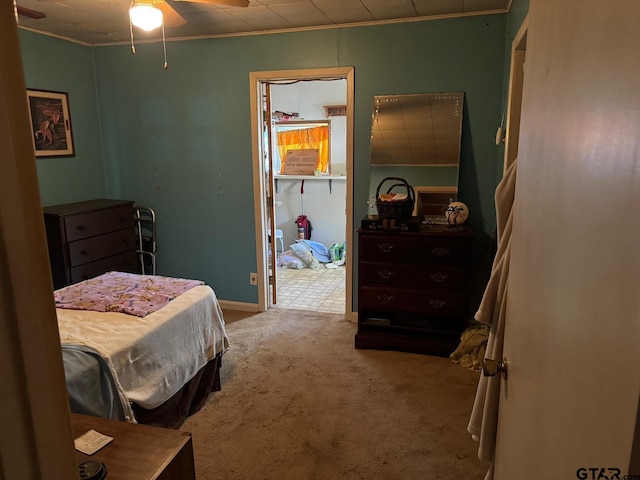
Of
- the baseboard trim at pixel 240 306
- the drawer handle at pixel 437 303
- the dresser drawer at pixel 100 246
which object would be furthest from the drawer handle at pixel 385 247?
the dresser drawer at pixel 100 246

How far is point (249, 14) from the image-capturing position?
306cm

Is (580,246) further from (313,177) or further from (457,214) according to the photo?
(313,177)

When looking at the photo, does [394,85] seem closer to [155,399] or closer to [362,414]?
[362,414]

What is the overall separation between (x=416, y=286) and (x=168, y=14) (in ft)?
7.61

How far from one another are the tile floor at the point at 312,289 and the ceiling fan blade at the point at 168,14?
254 centimetres

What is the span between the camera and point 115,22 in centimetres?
324

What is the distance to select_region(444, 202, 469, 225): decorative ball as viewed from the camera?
3113mm

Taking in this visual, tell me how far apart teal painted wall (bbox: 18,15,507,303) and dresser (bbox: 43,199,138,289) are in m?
0.32

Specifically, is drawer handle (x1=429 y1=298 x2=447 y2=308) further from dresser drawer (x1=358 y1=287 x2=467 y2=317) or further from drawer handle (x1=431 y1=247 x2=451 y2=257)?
drawer handle (x1=431 y1=247 x2=451 y2=257)

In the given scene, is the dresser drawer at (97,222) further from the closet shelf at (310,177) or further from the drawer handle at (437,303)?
the drawer handle at (437,303)

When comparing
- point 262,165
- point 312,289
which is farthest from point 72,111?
point 312,289

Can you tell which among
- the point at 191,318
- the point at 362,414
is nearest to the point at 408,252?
the point at 362,414

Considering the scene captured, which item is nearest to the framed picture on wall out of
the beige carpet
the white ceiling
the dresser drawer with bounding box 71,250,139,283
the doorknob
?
the white ceiling

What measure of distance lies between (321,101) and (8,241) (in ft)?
19.0
